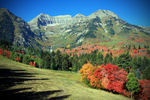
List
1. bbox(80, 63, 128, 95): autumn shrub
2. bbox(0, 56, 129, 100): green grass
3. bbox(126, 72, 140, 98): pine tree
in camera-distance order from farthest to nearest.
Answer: bbox(126, 72, 140, 98): pine tree < bbox(80, 63, 128, 95): autumn shrub < bbox(0, 56, 129, 100): green grass

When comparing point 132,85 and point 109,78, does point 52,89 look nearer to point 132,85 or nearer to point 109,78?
point 109,78

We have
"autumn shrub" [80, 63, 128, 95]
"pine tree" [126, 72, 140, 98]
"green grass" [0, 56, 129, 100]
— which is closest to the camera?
"green grass" [0, 56, 129, 100]

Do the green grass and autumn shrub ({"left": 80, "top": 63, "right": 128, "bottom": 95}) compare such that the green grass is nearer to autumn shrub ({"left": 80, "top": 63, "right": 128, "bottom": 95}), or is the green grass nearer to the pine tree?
autumn shrub ({"left": 80, "top": 63, "right": 128, "bottom": 95})

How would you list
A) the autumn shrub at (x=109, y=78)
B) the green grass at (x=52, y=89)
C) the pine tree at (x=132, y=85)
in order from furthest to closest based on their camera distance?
the pine tree at (x=132, y=85), the autumn shrub at (x=109, y=78), the green grass at (x=52, y=89)

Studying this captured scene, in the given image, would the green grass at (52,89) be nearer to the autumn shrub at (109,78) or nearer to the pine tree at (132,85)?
the autumn shrub at (109,78)

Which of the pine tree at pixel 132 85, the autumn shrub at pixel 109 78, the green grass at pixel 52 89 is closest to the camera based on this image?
the green grass at pixel 52 89

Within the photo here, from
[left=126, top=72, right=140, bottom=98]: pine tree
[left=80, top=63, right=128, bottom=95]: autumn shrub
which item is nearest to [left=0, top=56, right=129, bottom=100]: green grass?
[left=80, top=63, right=128, bottom=95]: autumn shrub

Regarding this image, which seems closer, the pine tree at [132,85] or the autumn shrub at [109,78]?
the autumn shrub at [109,78]

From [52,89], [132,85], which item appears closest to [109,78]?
[132,85]

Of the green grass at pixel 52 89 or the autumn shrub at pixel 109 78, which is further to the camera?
the autumn shrub at pixel 109 78

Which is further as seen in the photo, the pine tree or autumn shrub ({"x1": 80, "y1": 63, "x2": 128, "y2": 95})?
the pine tree

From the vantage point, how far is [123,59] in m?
82.6

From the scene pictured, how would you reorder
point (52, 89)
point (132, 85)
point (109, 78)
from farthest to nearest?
point (132, 85)
point (109, 78)
point (52, 89)

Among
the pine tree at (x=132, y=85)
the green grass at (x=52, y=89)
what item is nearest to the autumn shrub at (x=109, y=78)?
the green grass at (x=52, y=89)
